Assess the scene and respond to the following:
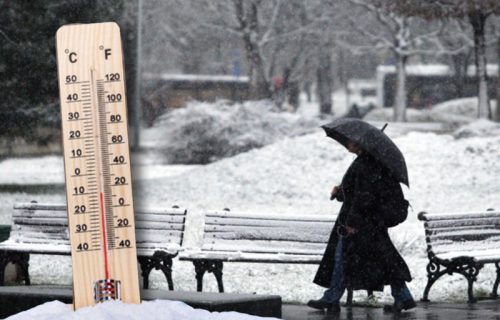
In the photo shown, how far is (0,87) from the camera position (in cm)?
2834

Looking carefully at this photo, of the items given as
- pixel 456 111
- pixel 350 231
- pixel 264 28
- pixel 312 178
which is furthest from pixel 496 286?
pixel 264 28

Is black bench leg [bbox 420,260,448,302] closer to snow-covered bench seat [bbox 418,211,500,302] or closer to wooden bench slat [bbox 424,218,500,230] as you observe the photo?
snow-covered bench seat [bbox 418,211,500,302]

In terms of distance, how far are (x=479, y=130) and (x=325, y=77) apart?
18690mm

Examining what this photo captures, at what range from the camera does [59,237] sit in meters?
13.7

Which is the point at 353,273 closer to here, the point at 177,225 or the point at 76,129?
the point at 177,225

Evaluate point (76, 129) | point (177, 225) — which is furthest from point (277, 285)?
point (76, 129)

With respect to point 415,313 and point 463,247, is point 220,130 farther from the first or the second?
point 415,313

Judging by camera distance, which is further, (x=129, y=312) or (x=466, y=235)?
(x=466, y=235)

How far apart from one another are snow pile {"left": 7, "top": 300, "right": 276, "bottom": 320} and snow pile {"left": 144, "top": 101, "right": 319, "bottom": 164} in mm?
24160

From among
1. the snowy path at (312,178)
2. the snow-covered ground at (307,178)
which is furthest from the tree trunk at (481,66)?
the snowy path at (312,178)

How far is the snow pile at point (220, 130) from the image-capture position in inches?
1329

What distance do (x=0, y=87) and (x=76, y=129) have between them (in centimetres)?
2067

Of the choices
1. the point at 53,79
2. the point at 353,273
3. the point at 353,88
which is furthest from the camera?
the point at 353,88

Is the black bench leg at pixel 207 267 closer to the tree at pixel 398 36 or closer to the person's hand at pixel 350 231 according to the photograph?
the person's hand at pixel 350 231
